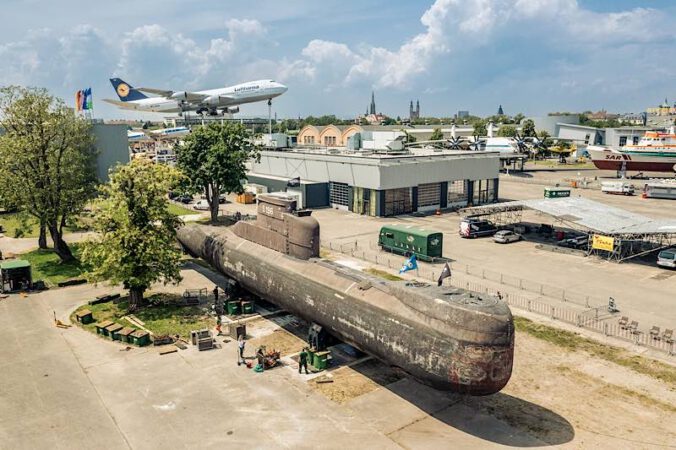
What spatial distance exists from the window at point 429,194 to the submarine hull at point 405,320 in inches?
1633

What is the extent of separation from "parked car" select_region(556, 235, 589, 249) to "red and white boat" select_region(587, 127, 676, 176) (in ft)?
210

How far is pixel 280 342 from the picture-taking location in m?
29.8

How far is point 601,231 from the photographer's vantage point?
44.5 metres

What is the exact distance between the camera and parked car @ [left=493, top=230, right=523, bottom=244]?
52.8 metres

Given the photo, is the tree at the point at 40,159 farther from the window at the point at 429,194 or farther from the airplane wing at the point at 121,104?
the airplane wing at the point at 121,104

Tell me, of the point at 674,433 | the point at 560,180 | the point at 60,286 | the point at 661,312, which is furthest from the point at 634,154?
the point at 60,286

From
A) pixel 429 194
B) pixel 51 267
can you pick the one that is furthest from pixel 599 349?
pixel 429 194

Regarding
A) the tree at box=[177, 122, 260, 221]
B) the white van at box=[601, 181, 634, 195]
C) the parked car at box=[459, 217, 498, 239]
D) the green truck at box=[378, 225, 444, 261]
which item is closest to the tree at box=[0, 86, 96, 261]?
the tree at box=[177, 122, 260, 221]

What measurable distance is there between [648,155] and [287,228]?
98.7 m

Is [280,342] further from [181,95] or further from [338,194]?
[181,95]

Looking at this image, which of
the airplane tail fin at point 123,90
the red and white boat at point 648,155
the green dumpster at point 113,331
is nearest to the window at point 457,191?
the red and white boat at point 648,155

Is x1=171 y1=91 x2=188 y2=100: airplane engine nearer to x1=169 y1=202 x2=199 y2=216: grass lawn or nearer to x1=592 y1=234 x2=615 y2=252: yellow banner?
x1=169 y1=202 x2=199 y2=216: grass lawn

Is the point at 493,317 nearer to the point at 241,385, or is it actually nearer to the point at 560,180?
the point at 241,385

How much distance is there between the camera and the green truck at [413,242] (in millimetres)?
46250
